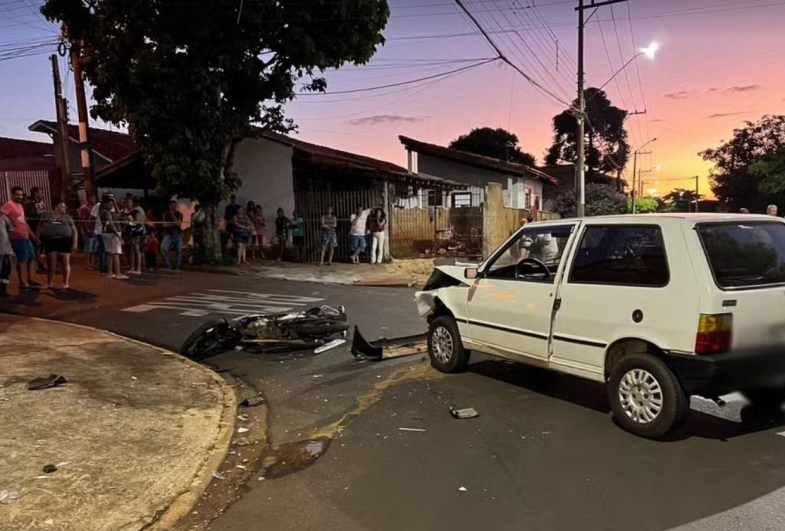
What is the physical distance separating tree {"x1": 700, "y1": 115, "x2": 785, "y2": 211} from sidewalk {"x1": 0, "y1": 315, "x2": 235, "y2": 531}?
49912mm

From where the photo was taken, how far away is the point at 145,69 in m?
13.9

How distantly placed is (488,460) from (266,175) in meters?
16.7

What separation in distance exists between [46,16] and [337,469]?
14.4 meters

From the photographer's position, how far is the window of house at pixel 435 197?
26.5 metres

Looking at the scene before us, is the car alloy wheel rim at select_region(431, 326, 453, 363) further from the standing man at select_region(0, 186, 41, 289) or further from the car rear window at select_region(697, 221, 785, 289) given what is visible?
the standing man at select_region(0, 186, 41, 289)

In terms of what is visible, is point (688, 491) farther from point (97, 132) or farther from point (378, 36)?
point (97, 132)

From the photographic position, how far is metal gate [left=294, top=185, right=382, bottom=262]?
18.5m

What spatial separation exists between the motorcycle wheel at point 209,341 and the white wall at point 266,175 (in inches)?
474

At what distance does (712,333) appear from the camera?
4.06 meters

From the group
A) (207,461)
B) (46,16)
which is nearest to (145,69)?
(46,16)

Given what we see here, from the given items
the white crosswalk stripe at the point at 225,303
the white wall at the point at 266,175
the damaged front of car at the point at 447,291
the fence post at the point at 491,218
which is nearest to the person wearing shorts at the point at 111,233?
the white crosswalk stripe at the point at 225,303

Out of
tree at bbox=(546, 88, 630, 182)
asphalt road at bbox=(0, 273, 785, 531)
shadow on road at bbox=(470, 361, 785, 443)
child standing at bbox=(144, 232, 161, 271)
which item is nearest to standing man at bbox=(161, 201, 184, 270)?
child standing at bbox=(144, 232, 161, 271)

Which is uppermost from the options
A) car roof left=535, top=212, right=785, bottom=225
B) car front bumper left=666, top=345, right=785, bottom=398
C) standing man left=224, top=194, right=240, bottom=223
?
standing man left=224, top=194, right=240, bottom=223

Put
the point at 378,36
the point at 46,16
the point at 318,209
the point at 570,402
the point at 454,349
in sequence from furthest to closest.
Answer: the point at 318,209, the point at 378,36, the point at 46,16, the point at 454,349, the point at 570,402
